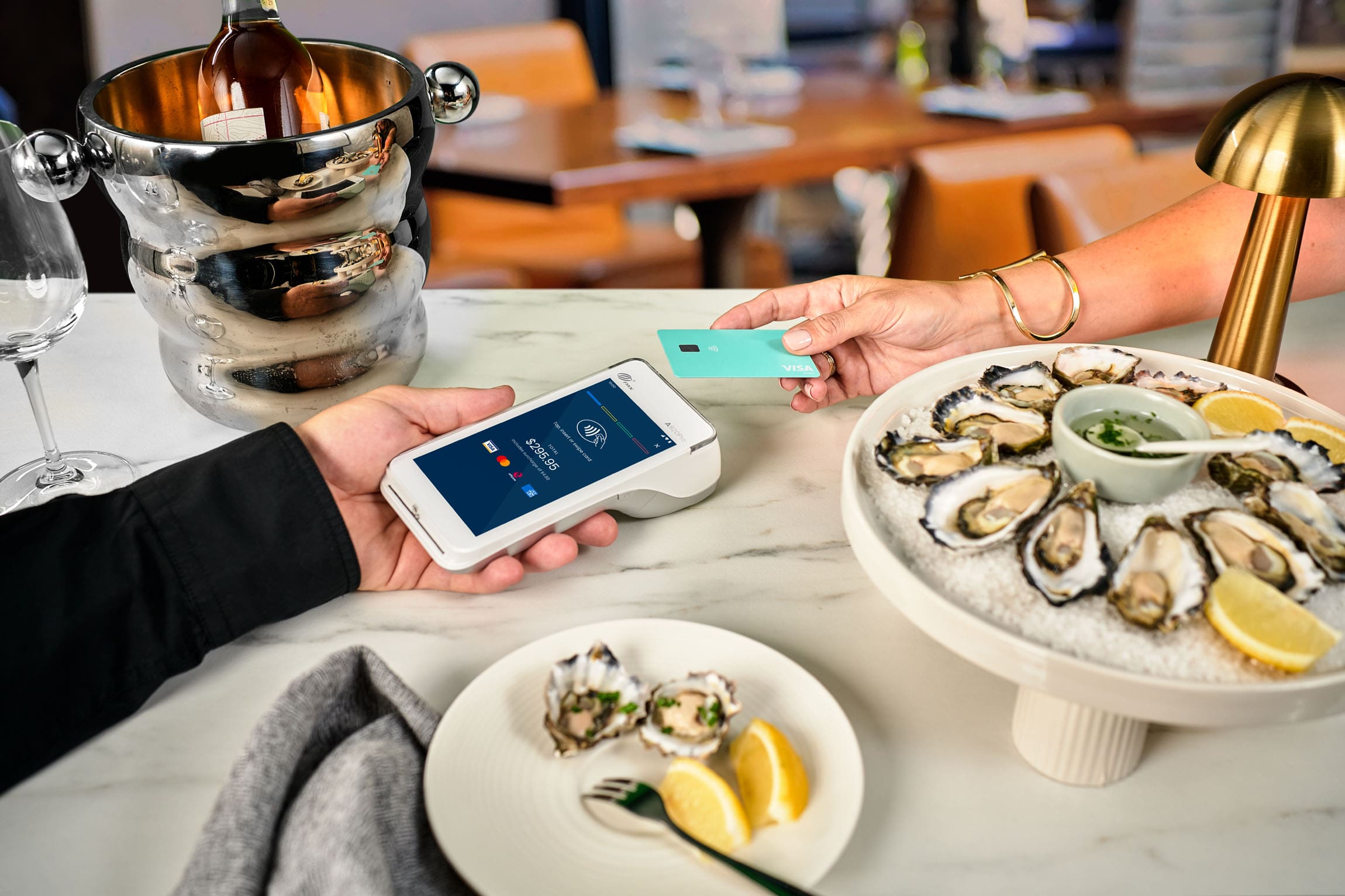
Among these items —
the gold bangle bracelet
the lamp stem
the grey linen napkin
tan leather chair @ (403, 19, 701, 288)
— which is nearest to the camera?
the grey linen napkin

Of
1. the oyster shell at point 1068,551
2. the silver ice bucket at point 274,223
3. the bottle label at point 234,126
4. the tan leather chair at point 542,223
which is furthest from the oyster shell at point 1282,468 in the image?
the tan leather chair at point 542,223

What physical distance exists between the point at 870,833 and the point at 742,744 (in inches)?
3.3

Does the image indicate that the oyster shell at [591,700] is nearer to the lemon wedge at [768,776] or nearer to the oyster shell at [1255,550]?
the lemon wedge at [768,776]

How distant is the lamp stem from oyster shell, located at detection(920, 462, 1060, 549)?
0.31 m

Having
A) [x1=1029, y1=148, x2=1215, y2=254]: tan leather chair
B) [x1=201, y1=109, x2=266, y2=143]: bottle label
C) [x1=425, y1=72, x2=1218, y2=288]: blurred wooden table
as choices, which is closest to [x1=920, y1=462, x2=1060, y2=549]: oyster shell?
[x1=201, y1=109, x2=266, y2=143]: bottle label

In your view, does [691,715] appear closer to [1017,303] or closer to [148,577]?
[148,577]

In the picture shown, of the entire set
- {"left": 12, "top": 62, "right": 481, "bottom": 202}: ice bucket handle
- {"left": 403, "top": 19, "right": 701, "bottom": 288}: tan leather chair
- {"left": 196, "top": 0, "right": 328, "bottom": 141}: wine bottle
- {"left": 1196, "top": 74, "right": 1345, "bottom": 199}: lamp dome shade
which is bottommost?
{"left": 403, "top": 19, "right": 701, "bottom": 288}: tan leather chair

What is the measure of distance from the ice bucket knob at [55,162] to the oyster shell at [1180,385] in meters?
0.76

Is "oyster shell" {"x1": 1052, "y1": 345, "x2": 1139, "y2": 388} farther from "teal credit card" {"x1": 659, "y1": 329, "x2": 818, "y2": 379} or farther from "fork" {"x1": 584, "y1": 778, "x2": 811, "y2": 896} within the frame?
"fork" {"x1": 584, "y1": 778, "x2": 811, "y2": 896}

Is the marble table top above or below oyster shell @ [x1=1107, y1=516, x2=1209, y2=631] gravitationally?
below

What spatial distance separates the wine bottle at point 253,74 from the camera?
0.84 metres

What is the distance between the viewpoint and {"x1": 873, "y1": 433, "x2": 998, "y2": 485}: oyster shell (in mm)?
660

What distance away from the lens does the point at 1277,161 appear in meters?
0.71

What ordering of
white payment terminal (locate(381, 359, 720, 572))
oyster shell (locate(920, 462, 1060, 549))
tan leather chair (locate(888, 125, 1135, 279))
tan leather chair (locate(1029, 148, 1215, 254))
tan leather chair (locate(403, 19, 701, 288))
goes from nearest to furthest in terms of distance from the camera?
1. oyster shell (locate(920, 462, 1060, 549))
2. white payment terminal (locate(381, 359, 720, 572))
3. tan leather chair (locate(1029, 148, 1215, 254))
4. tan leather chair (locate(888, 125, 1135, 279))
5. tan leather chair (locate(403, 19, 701, 288))
